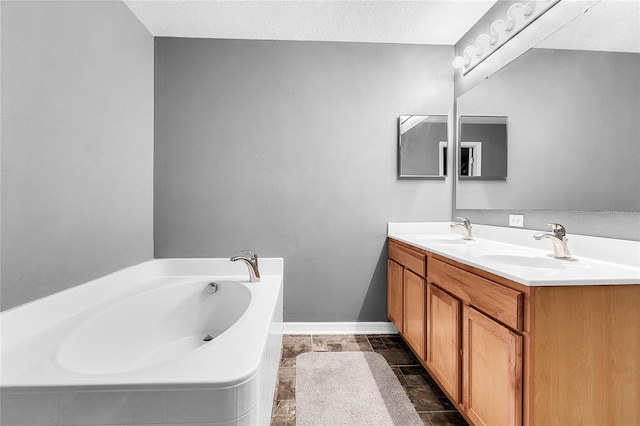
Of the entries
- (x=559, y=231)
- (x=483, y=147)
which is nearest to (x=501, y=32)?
(x=483, y=147)

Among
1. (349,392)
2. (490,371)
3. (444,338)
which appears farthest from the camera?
(349,392)

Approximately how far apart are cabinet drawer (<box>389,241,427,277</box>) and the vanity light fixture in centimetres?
149

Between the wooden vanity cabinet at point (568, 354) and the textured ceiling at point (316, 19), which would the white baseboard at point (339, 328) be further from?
the textured ceiling at point (316, 19)

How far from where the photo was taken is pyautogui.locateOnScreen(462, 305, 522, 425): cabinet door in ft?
3.70

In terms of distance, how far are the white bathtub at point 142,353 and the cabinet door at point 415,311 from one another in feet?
2.95

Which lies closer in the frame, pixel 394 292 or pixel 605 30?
pixel 605 30

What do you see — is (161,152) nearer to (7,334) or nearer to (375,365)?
(7,334)

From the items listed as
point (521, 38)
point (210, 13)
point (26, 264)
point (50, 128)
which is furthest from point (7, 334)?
point (521, 38)

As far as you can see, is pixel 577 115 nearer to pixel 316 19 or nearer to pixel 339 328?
pixel 316 19

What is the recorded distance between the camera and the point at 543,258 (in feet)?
5.11

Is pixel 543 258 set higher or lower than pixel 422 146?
lower

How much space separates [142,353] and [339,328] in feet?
4.71

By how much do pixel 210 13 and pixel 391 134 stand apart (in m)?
1.60

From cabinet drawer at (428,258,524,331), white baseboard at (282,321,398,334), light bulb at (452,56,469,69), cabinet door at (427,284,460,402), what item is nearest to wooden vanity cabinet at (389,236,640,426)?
cabinet drawer at (428,258,524,331)
